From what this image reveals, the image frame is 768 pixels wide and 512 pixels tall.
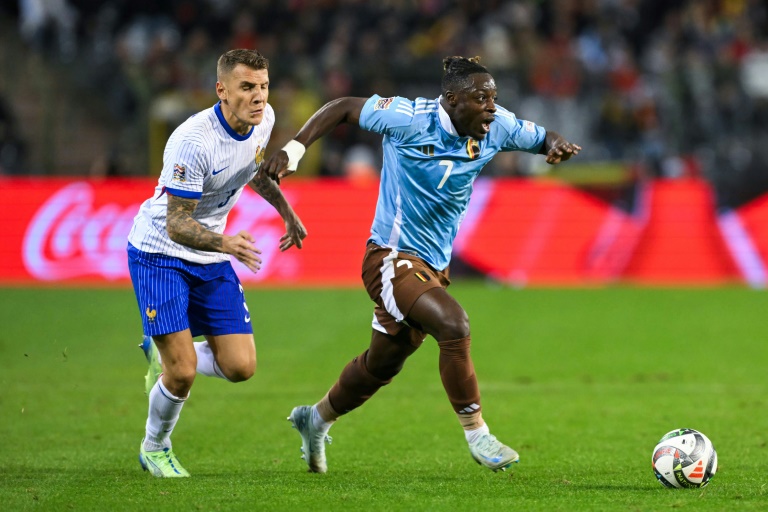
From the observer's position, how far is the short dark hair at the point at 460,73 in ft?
20.6

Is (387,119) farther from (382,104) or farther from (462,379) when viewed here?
(462,379)

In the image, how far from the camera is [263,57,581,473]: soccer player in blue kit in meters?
6.14

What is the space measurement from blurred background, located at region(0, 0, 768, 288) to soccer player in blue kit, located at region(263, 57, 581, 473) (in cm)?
1273

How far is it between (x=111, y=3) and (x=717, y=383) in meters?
16.9

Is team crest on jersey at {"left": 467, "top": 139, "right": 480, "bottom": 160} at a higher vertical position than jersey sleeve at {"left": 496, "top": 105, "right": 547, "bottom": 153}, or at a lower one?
lower

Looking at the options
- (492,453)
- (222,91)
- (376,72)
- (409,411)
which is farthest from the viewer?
(376,72)

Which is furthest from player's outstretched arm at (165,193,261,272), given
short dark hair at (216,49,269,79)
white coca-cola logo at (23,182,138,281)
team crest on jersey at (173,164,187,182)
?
white coca-cola logo at (23,182,138,281)

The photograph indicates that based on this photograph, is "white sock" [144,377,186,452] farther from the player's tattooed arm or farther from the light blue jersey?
the light blue jersey

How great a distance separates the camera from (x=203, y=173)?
6344 millimetres

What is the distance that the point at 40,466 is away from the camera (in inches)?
266

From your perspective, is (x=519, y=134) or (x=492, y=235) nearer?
(x=519, y=134)

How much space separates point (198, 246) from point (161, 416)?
1168 mm

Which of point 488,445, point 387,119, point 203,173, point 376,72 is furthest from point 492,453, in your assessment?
point 376,72

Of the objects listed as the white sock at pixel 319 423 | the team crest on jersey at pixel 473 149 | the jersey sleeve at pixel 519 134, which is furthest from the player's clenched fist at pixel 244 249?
the jersey sleeve at pixel 519 134
